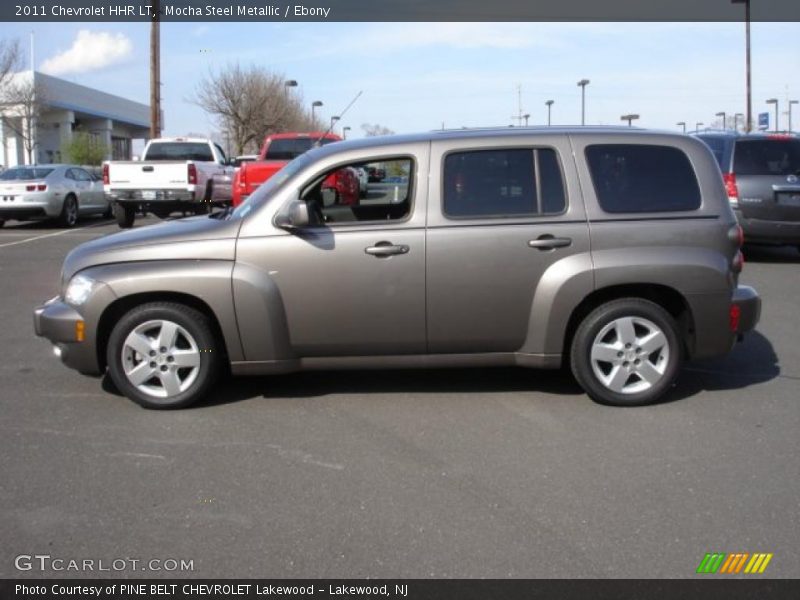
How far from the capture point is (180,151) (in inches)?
778

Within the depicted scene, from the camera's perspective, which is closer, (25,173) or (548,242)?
(548,242)

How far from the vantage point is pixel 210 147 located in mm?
19922

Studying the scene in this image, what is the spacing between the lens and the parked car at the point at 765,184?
1155 cm

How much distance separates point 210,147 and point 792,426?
1695 cm

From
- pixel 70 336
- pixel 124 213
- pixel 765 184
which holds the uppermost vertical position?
pixel 765 184

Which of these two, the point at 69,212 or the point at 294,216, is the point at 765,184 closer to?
the point at 294,216

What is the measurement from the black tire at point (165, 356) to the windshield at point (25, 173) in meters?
15.6

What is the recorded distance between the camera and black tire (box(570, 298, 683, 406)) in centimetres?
546

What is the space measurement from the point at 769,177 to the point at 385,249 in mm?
8306

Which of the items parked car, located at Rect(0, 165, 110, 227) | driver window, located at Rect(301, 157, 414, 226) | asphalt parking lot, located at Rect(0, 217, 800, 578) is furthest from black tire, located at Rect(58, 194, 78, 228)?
driver window, located at Rect(301, 157, 414, 226)

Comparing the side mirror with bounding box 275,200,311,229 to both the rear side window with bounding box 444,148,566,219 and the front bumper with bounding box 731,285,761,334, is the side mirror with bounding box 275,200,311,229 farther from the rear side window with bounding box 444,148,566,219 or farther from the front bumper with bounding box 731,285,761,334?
the front bumper with bounding box 731,285,761,334

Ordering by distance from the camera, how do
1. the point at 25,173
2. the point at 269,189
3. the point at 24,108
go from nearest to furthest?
the point at 269,189, the point at 25,173, the point at 24,108

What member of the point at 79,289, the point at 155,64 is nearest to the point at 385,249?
the point at 79,289
